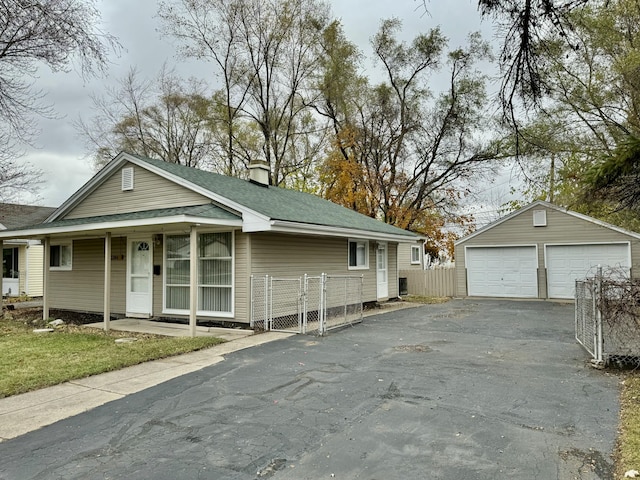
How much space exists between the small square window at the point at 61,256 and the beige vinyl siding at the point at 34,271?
837cm

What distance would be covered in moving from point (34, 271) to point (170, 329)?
15344mm

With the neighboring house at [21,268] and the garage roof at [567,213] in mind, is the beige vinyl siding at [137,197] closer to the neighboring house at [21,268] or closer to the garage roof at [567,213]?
the neighboring house at [21,268]

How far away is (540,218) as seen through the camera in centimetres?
1734

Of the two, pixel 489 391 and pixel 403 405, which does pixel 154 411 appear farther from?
pixel 489 391

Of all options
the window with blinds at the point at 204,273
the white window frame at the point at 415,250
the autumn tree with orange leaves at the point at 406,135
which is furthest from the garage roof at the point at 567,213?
the window with blinds at the point at 204,273

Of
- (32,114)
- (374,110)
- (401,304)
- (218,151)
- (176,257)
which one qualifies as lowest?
(401,304)

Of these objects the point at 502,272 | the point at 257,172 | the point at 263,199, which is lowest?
the point at 502,272

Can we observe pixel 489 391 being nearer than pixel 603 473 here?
No

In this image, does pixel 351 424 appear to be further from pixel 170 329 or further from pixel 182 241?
pixel 182 241

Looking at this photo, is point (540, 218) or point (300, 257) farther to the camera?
point (540, 218)

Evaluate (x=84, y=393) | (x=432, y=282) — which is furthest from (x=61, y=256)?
(x=432, y=282)

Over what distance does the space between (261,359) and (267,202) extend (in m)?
5.45

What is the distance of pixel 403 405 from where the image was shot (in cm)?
488

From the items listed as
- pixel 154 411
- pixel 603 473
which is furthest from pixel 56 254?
pixel 603 473
